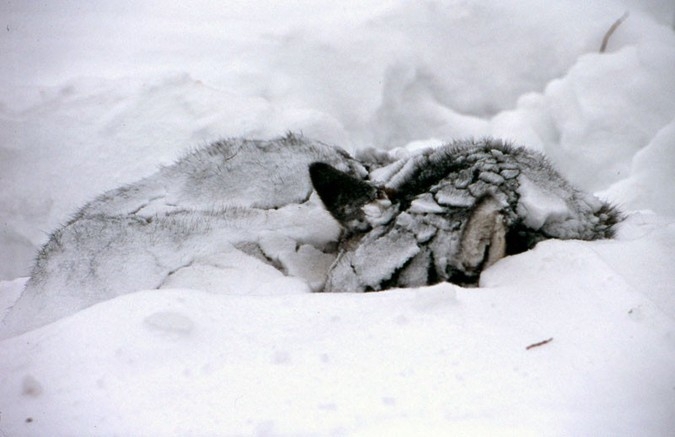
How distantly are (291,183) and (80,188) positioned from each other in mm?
1014

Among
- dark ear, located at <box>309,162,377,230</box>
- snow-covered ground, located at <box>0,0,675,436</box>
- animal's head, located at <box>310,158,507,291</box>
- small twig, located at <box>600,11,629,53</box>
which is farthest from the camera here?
small twig, located at <box>600,11,629,53</box>

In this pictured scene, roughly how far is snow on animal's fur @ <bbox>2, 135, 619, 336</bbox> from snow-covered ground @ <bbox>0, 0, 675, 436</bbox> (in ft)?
0.37

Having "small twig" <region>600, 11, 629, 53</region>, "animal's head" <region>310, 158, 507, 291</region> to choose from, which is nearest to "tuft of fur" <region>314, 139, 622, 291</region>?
"animal's head" <region>310, 158, 507, 291</region>

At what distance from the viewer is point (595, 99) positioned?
2461 millimetres

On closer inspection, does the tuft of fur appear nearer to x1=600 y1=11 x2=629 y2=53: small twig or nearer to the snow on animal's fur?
the snow on animal's fur

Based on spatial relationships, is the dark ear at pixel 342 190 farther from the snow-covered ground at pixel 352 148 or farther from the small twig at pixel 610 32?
the small twig at pixel 610 32

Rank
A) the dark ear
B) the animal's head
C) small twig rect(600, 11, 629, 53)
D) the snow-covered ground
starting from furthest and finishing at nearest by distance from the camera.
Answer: small twig rect(600, 11, 629, 53) < the dark ear < the animal's head < the snow-covered ground

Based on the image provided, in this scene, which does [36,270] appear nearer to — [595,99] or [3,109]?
[3,109]

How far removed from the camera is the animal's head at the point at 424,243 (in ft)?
3.97

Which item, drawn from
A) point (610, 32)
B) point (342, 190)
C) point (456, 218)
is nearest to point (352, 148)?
point (342, 190)

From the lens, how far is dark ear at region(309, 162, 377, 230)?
136cm

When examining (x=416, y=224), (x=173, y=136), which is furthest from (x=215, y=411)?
(x=173, y=136)

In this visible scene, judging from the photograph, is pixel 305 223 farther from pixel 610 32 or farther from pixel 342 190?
pixel 610 32

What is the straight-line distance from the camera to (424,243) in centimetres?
124
